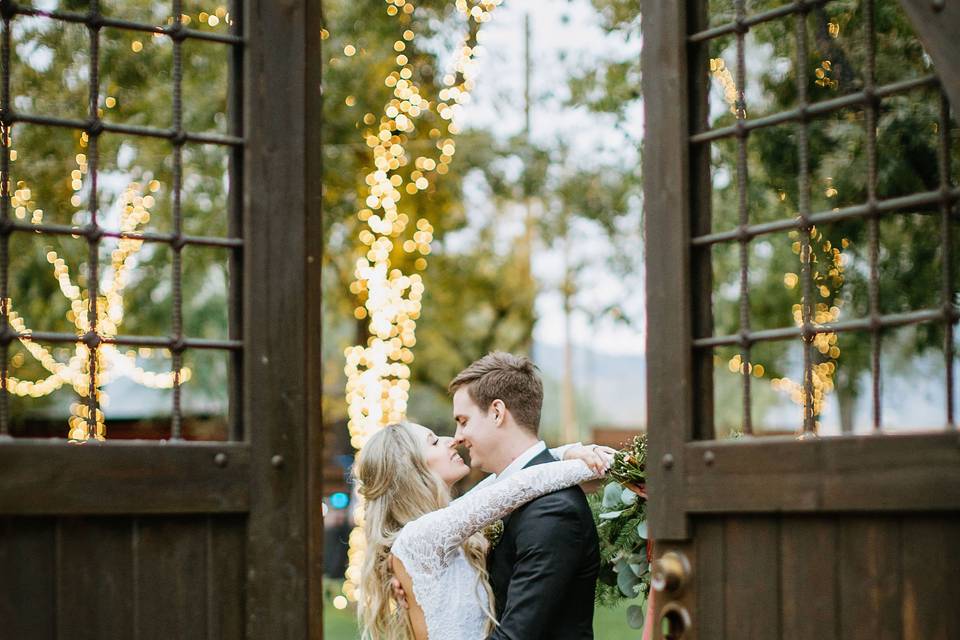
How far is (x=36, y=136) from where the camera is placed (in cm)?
1045

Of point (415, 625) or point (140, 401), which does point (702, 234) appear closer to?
point (415, 625)

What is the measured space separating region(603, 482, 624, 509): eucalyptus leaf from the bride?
194 millimetres

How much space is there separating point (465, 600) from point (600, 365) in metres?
106

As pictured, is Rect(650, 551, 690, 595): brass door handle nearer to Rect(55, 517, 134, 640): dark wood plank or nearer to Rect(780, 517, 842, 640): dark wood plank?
Rect(780, 517, 842, 640): dark wood plank

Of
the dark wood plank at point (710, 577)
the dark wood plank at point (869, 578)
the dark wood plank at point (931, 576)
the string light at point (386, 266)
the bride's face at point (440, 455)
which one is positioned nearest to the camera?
the dark wood plank at point (931, 576)

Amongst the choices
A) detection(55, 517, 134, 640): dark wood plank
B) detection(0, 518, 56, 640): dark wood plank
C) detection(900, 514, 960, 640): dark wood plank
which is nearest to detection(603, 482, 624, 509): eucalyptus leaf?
detection(900, 514, 960, 640): dark wood plank

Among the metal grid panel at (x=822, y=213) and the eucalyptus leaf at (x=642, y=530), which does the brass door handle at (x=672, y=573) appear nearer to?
the metal grid panel at (x=822, y=213)

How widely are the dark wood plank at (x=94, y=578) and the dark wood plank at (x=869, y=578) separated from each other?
1.55 metres

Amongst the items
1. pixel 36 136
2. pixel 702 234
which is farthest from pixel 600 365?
pixel 702 234

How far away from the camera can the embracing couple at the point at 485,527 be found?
3.40m

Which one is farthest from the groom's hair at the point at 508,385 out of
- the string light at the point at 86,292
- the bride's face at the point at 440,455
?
the string light at the point at 86,292

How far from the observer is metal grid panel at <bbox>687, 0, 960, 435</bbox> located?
2418mm

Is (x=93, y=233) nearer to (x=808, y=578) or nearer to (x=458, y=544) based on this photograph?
(x=458, y=544)

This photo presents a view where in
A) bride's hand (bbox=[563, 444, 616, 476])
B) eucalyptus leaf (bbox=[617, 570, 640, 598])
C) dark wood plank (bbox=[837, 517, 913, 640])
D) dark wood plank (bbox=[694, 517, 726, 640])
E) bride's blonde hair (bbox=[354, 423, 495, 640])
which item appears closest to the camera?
dark wood plank (bbox=[837, 517, 913, 640])
